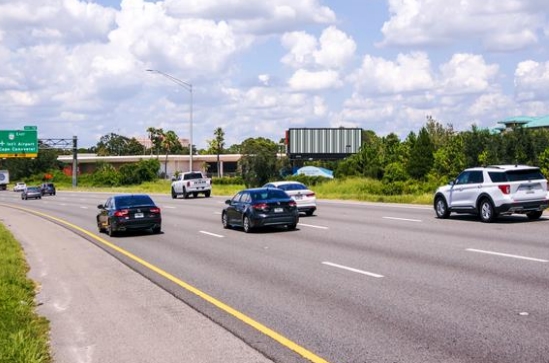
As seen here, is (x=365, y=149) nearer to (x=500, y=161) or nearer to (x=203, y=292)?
(x=500, y=161)

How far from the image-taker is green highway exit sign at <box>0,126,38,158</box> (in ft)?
273

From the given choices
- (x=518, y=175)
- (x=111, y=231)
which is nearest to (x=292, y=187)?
(x=111, y=231)

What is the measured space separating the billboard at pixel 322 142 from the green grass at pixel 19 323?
110 m

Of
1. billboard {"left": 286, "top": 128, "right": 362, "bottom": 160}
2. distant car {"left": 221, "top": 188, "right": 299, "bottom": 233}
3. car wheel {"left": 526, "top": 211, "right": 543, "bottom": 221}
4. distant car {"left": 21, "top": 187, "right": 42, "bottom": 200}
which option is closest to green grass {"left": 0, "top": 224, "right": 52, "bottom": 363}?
distant car {"left": 221, "top": 188, "right": 299, "bottom": 233}

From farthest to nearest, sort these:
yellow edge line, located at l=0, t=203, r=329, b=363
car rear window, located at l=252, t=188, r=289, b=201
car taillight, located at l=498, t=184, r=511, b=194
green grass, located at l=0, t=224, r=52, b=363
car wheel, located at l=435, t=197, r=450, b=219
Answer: car wheel, located at l=435, t=197, r=450, b=219, car rear window, located at l=252, t=188, r=289, b=201, car taillight, located at l=498, t=184, r=511, b=194, yellow edge line, located at l=0, t=203, r=329, b=363, green grass, located at l=0, t=224, r=52, b=363

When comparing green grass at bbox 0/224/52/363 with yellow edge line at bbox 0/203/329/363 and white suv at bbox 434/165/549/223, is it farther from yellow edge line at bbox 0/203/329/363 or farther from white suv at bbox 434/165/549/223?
white suv at bbox 434/165/549/223

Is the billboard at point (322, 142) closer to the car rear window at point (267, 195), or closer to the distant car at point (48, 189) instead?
the distant car at point (48, 189)

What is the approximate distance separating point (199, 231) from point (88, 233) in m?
4.52

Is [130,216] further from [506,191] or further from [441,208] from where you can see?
[506,191]

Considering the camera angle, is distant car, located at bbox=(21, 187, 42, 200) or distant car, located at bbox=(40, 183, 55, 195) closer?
distant car, located at bbox=(21, 187, 42, 200)

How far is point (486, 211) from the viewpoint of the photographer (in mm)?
22953

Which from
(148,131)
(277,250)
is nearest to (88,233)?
(277,250)

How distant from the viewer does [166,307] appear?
35.6 ft

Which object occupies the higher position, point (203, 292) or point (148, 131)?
point (148, 131)
